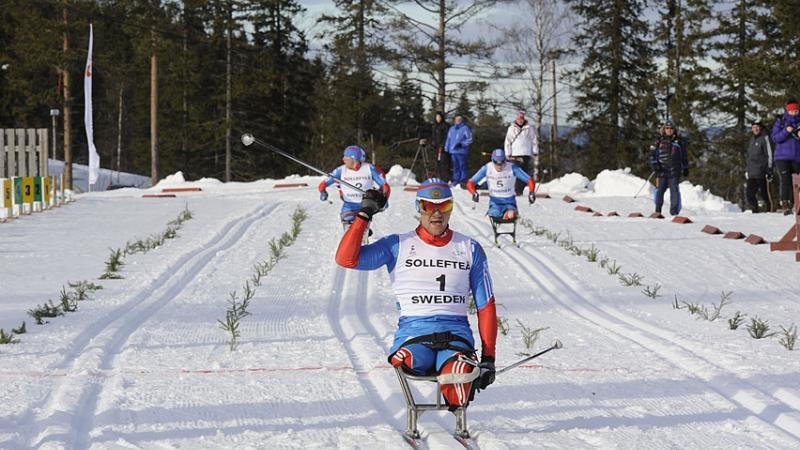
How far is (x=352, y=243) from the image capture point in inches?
227

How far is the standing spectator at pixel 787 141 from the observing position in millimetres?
18891

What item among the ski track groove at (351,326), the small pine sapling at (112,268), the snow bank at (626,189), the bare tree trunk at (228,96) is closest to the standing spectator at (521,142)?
the snow bank at (626,189)

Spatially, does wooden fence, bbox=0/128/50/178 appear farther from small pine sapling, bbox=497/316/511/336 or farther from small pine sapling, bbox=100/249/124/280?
small pine sapling, bbox=497/316/511/336

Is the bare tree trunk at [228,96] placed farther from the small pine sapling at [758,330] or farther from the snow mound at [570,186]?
the small pine sapling at [758,330]

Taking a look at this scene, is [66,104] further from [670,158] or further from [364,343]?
[364,343]

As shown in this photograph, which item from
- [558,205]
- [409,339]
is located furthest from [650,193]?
[409,339]

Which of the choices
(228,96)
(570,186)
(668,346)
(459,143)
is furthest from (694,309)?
(228,96)

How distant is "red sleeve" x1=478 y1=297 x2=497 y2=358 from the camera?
5.70 m

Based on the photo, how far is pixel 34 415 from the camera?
637 centimetres

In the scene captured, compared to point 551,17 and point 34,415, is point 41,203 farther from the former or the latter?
point 551,17

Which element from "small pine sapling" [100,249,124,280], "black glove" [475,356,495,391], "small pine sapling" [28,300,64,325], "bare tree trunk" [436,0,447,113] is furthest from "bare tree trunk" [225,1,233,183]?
"black glove" [475,356,495,391]

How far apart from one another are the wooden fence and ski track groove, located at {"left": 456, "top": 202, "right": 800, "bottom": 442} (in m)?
13.3

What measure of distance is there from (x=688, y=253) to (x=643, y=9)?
3710 centimetres

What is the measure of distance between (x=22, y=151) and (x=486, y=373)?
2056cm
